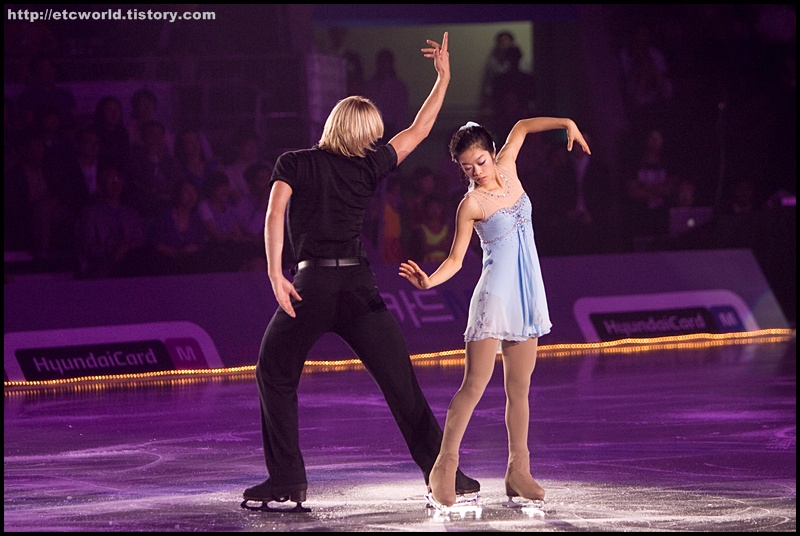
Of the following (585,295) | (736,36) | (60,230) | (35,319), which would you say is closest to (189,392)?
(35,319)

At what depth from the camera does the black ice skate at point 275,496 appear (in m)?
5.60

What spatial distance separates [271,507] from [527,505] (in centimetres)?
117

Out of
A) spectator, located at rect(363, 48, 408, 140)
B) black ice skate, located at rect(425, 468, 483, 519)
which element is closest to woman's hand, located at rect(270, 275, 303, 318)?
black ice skate, located at rect(425, 468, 483, 519)

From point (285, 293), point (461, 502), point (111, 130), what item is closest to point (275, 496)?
point (461, 502)

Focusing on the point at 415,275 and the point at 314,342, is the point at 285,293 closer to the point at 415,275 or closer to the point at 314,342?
the point at 314,342

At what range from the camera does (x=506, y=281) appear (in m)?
5.60

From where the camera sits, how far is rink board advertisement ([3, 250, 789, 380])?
38.3 ft

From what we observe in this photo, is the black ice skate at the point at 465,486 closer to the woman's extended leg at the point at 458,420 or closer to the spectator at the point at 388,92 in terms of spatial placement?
the woman's extended leg at the point at 458,420

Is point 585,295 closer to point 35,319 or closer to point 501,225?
point 35,319

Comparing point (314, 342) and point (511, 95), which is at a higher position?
point (511, 95)

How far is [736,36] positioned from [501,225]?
12509mm

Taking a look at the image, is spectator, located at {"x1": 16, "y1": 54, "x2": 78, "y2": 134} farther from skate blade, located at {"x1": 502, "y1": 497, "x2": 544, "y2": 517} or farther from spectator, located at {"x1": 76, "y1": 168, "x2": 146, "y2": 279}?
skate blade, located at {"x1": 502, "y1": 497, "x2": 544, "y2": 517}

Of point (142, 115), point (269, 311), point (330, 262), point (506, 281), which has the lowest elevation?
point (269, 311)

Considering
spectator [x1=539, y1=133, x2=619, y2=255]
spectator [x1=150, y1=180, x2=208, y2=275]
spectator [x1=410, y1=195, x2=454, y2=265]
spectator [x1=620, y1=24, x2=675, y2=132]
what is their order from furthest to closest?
spectator [x1=620, y1=24, x2=675, y2=132], spectator [x1=539, y1=133, x2=619, y2=255], spectator [x1=410, y1=195, x2=454, y2=265], spectator [x1=150, y1=180, x2=208, y2=275]
